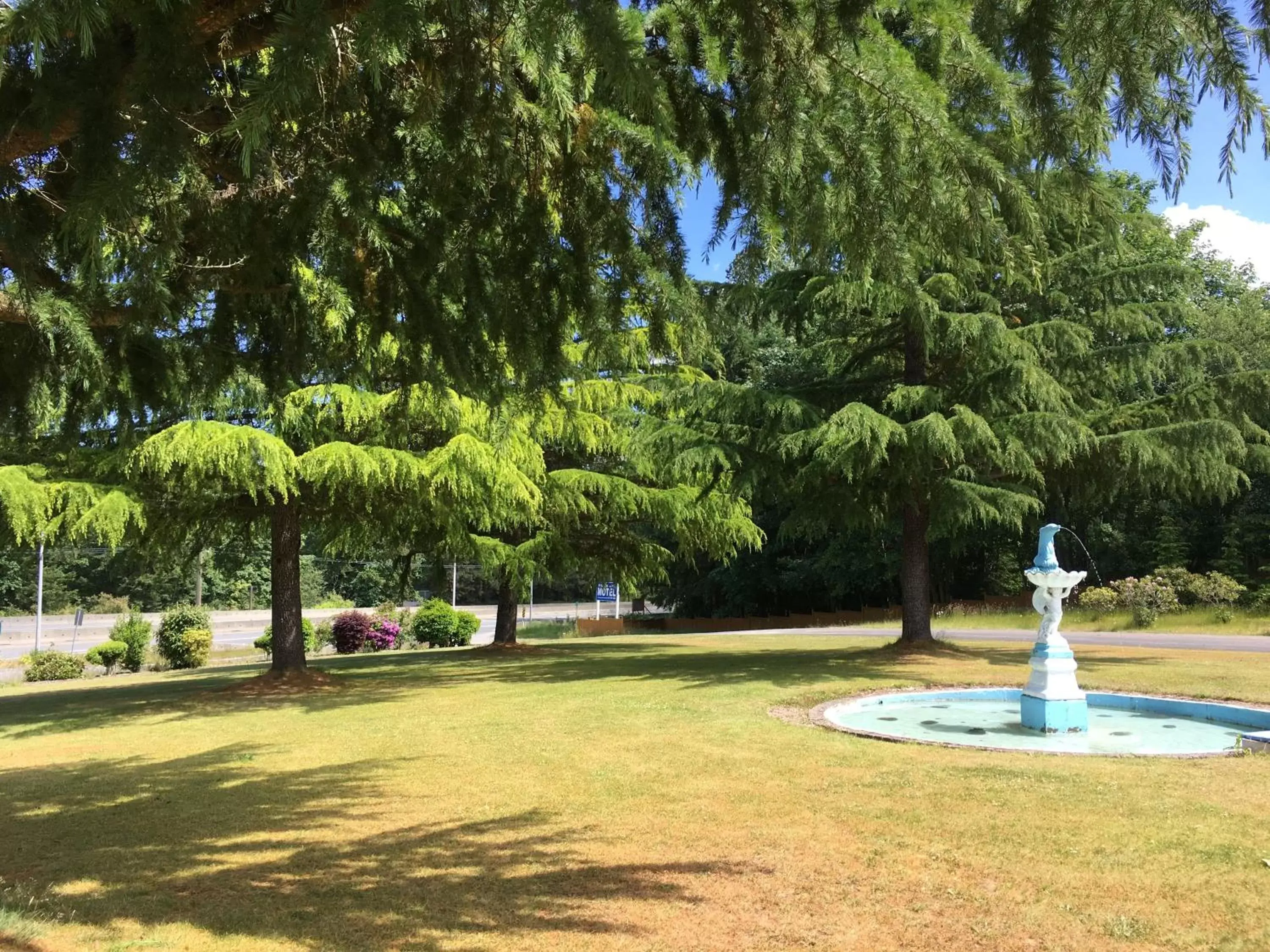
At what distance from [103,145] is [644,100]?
1.89 meters

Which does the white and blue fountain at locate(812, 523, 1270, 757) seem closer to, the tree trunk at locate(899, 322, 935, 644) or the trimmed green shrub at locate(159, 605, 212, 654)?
the tree trunk at locate(899, 322, 935, 644)

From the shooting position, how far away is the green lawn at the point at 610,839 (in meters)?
4.30

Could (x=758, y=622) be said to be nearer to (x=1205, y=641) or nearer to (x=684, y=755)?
(x=1205, y=641)

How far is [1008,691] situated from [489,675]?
357 inches

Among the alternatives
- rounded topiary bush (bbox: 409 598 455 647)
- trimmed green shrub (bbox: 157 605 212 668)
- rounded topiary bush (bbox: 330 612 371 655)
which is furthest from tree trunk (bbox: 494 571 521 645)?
trimmed green shrub (bbox: 157 605 212 668)

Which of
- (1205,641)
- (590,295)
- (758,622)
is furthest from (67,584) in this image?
(590,295)

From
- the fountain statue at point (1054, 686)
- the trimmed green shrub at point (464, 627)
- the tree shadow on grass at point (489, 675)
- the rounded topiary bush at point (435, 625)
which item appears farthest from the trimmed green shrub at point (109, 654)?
the fountain statue at point (1054, 686)

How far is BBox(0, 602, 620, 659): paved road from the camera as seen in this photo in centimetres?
3972

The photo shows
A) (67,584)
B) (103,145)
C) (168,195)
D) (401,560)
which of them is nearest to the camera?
(103,145)

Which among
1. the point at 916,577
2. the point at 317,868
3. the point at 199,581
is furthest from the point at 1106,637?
the point at 199,581

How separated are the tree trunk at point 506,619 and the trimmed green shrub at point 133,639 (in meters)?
9.31

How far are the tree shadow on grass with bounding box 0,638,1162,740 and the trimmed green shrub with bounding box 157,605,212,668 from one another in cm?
151

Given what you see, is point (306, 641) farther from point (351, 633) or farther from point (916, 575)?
point (916, 575)

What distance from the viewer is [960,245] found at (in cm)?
405
